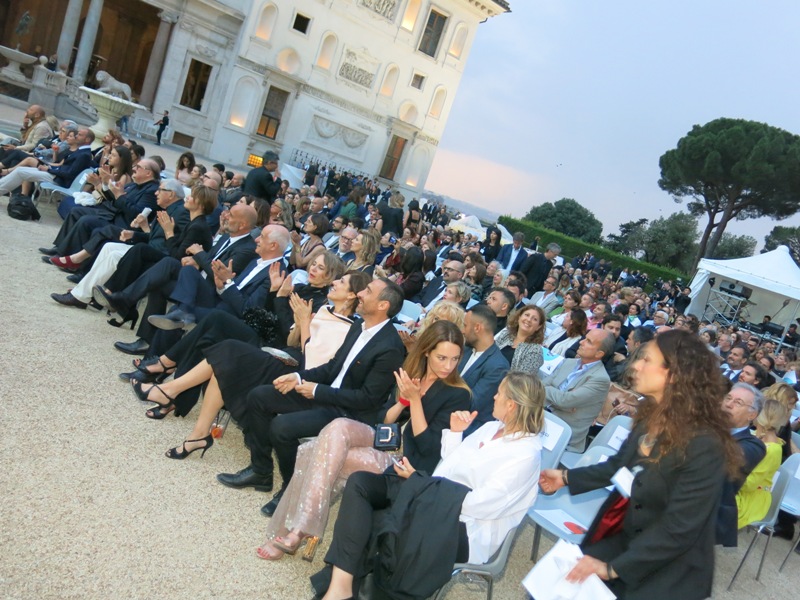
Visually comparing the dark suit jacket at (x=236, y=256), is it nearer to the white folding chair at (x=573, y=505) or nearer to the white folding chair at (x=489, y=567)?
the white folding chair at (x=573, y=505)

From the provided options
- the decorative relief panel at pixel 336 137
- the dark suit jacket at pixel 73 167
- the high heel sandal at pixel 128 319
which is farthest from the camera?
the decorative relief panel at pixel 336 137

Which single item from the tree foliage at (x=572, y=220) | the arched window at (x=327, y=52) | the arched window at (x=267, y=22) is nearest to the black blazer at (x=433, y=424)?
the arched window at (x=267, y=22)

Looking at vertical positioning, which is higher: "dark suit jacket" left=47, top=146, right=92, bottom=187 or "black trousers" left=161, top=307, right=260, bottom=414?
"dark suit jacket" left=47, top=146, right=92, bottom=187

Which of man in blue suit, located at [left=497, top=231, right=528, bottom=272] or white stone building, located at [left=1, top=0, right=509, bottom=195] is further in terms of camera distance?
white stone building, located at [left=1, top=0, right=509, bottom=195]

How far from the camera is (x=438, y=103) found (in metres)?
33.5

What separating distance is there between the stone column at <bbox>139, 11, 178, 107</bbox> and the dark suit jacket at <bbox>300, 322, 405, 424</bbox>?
976 inches

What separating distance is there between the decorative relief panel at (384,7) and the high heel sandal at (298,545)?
29.0m

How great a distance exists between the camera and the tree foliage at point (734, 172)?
3584 centimetres

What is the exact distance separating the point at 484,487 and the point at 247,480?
1652 millimetres

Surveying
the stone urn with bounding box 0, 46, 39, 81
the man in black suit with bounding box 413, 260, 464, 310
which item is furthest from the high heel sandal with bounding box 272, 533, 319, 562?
the stone urn with bounding box 0, 46, 39, 81

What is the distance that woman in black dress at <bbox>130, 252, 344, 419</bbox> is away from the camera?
452 cm

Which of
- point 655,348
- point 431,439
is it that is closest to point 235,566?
point 431,439

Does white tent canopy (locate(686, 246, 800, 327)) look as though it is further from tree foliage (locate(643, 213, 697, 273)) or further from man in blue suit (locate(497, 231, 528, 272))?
tree foliage (locate(643, 213, 697, 273))

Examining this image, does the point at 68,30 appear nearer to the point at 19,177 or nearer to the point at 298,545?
the point at 19,177
